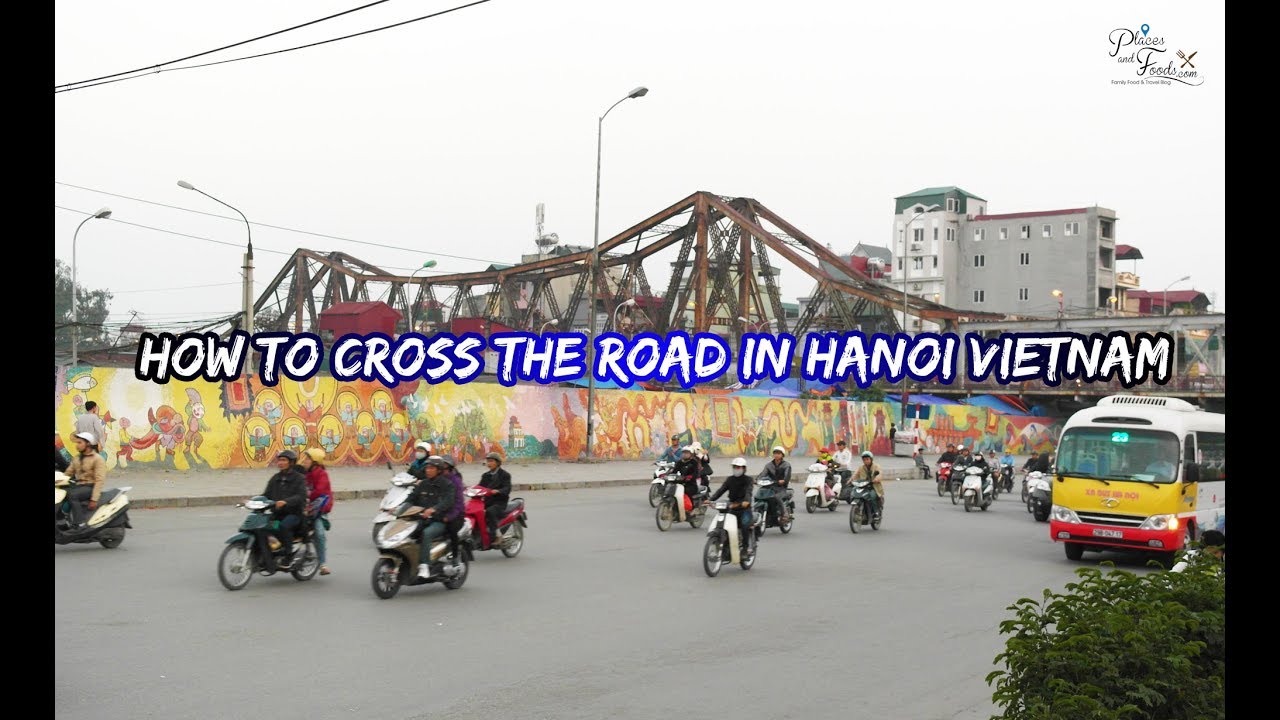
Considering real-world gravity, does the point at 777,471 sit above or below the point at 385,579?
above

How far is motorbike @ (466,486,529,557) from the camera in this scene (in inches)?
605

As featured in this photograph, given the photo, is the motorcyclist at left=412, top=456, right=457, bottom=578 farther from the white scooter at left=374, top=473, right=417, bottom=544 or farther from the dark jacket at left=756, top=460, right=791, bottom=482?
the dark jacket at left=756, top=460, right=791, bottom=482

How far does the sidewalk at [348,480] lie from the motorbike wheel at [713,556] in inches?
440

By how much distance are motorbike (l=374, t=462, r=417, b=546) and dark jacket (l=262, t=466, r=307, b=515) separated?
3.33m

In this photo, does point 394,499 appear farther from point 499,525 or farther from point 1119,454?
point 1119,454

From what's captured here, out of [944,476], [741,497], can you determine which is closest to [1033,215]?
[944,476]

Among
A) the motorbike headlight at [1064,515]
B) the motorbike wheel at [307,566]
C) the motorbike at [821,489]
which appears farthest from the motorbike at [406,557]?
the motorbike at [821,489]

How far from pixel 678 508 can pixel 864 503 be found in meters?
3.58

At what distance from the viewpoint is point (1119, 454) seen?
1669 cm

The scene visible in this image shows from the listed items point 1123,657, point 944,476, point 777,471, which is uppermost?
point 1123,657

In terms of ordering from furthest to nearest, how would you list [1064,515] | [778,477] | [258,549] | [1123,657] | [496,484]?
1. [778,477]
2. [1064,515]
3. [496,484]
4. [258,549]
5. [1123,657]
